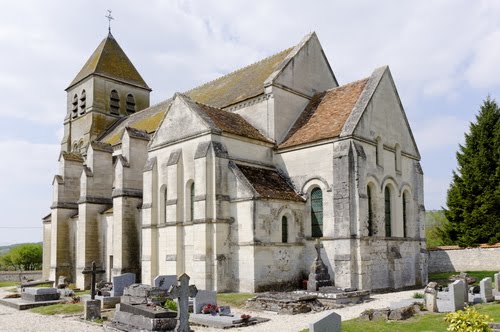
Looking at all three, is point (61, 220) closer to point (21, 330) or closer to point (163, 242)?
point (163, 242)

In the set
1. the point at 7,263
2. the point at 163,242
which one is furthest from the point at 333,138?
the point at 7,263

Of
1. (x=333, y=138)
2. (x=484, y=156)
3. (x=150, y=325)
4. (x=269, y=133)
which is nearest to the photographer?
(x=150, y=325)

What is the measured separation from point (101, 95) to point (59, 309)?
24802 millimetres

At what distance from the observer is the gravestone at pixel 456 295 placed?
563 inches

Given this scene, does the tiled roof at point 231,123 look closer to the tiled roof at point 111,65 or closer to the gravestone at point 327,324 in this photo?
the gravestone at point 327,324

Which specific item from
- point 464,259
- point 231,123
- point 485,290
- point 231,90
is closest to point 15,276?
point 231,90

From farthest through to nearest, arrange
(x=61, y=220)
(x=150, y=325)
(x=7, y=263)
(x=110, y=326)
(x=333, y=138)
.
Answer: (x=7, y=263) < (x=61, y=220) < (x=333, y=138) < (x=110, y=326) < (x=150, y=325)

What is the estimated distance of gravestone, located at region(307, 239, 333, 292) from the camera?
61.5ft

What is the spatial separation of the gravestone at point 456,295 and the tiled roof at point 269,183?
330 inches

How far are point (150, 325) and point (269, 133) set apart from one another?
1401 cm

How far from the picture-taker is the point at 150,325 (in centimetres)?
1183

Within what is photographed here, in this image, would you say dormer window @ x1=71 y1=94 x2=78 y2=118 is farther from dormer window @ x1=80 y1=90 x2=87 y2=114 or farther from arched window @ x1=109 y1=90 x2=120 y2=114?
arched window @ x1=109 y1=90 x2=120 y2=114

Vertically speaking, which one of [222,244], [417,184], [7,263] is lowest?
[7,263]

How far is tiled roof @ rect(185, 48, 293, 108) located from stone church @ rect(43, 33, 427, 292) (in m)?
0.14
